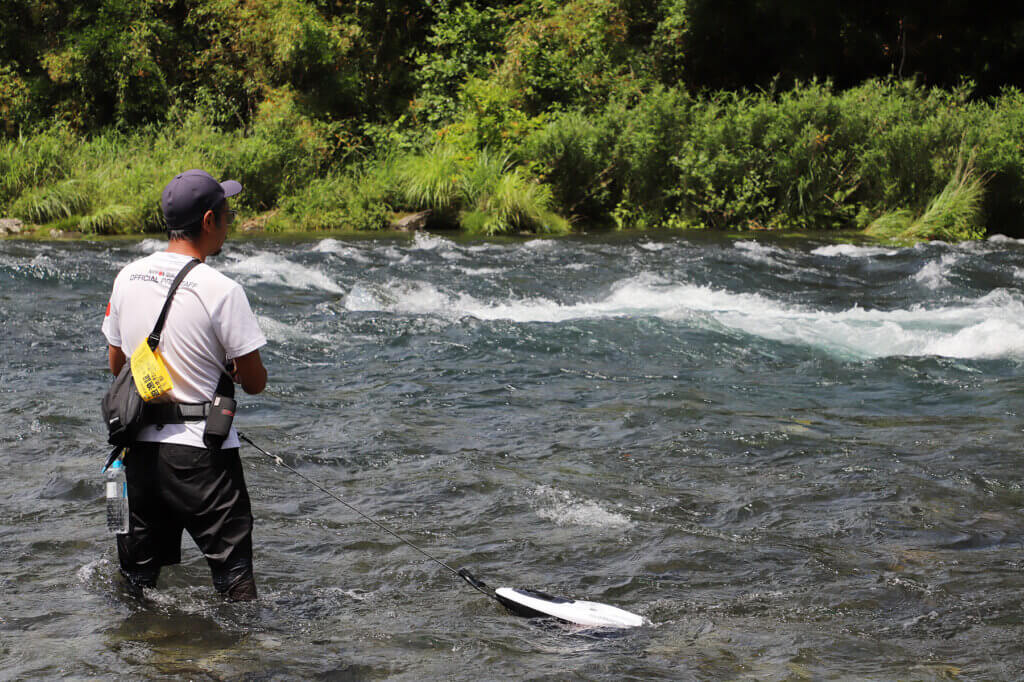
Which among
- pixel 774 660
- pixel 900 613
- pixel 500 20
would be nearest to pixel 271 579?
pixel 774 660

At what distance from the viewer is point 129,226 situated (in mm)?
18859

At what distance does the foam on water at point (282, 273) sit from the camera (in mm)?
12734

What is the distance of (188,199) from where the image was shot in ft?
11.1

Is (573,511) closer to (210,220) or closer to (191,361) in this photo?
(191,361)

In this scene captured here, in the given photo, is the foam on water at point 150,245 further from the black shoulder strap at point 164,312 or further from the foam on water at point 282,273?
the black shoulder strap at point 164,312

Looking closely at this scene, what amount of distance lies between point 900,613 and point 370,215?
1720 centimetres

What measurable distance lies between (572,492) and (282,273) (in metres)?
8.65

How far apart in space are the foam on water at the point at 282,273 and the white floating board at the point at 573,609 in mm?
8625

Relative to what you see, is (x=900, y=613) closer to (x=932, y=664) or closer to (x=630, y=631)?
(x=932, y=664)

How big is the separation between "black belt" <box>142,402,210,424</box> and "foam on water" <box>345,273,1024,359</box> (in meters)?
6.79

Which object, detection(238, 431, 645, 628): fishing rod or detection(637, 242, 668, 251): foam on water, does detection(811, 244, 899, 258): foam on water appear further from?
detection(238, 431, 645, 628): fishing rod

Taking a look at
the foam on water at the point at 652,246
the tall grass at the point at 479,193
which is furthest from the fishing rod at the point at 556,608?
the tall grass at the point at 479,193

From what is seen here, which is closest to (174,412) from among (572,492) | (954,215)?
(572,492)

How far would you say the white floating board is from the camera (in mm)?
3852
